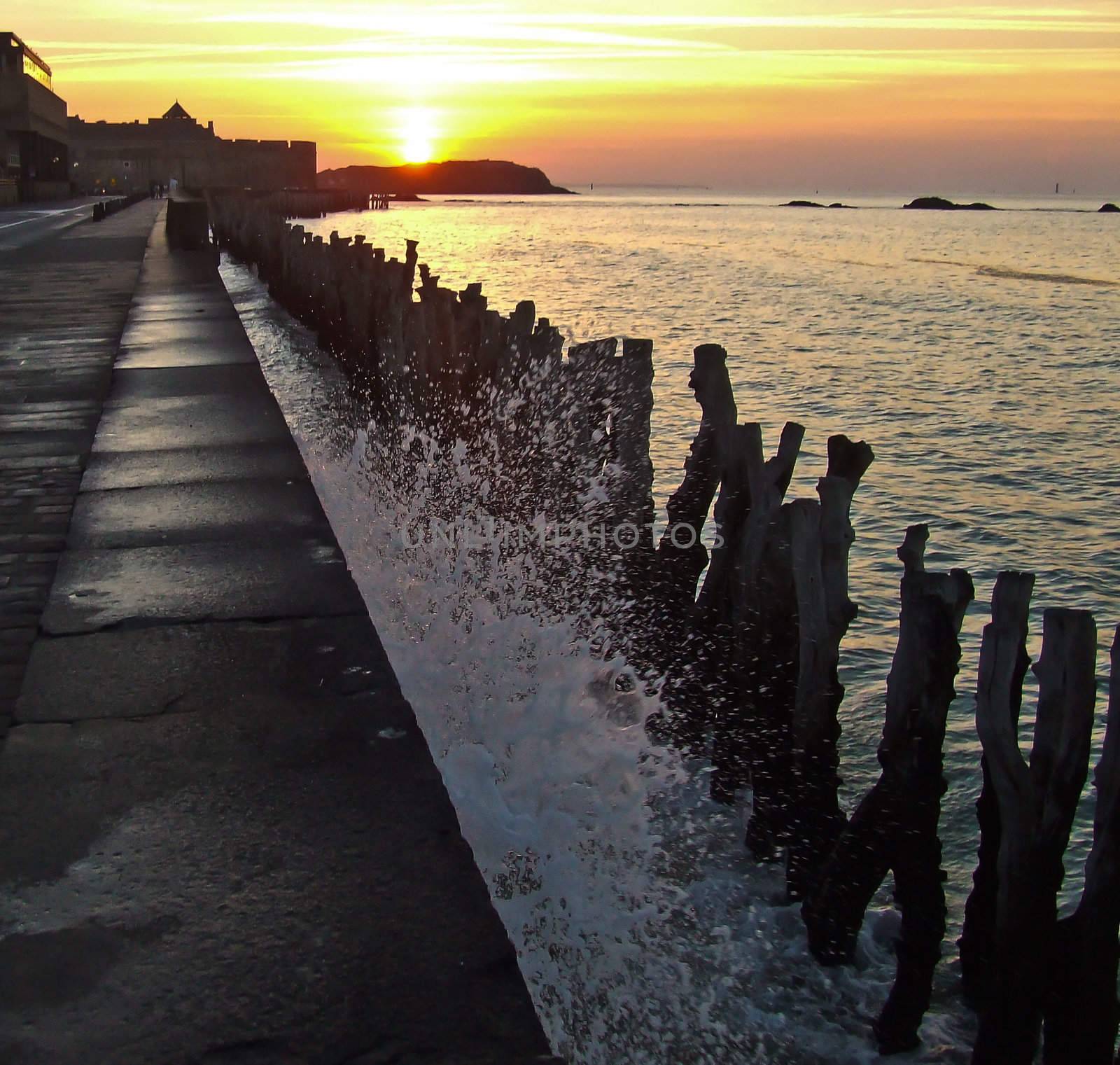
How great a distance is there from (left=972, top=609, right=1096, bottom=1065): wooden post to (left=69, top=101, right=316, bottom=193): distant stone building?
5100 inches

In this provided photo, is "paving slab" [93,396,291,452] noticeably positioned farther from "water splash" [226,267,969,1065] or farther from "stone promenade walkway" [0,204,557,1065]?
"water splash" [226,267,969,1065]

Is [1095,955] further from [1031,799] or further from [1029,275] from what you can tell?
[1029,275]

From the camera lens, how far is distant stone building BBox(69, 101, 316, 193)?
124 metres

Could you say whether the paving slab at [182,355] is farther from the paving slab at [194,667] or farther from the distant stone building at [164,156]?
the distant stone building at [164,156]

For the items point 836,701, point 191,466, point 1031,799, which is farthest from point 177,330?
point 1031,799

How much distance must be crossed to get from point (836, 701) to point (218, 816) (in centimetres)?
169

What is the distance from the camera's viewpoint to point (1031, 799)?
2588 mm

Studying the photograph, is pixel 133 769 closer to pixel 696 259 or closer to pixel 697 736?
pixel 697 736

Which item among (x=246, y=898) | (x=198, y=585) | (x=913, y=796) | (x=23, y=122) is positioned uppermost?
(x=23, y=122)

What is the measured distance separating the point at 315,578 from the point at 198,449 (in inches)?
106

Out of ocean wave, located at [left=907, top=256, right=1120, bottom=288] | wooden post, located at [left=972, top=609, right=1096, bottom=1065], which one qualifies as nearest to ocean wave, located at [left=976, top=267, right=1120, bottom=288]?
ocean wave, located at [left=907, top=256, right=1120, bottom=288]

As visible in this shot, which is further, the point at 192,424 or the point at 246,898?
the point at 192,424

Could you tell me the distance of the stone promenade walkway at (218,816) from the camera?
242 centimetres

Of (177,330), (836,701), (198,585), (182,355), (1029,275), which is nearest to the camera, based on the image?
(836,701)
